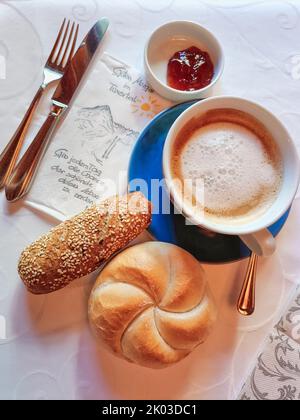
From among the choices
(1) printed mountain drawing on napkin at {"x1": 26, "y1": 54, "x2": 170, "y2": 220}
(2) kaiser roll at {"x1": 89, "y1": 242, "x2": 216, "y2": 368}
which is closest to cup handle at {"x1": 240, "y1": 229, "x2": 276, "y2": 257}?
(2) kaiser roll at {"x1": 89, "y1": 242, "x2": 216, "y2": 368}

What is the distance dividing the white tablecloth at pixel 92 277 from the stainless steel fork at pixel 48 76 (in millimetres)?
23

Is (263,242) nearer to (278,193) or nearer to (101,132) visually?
(278,193)

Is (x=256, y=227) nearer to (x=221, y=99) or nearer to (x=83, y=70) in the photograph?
(x=221, y=99)

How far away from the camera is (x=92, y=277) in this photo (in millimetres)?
946

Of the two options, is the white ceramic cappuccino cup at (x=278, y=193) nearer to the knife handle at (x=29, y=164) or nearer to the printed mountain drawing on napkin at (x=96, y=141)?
the printed mountain drawing on napkin at (x=96, y=141)

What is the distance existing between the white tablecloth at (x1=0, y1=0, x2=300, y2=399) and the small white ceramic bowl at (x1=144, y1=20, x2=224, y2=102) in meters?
0.05

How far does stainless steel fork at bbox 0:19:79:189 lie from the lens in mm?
959

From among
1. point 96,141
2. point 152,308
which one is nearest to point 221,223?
point 152,308

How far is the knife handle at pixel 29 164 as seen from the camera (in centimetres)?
95

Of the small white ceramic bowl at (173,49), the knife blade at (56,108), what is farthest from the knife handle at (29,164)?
the small white ceramic bowl at (173,49)

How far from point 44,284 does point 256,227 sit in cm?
40

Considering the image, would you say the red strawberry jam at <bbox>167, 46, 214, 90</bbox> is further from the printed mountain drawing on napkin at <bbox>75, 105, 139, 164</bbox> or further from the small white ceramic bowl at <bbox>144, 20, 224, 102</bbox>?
the printed mountain drawing on napkin at <bbox>75, 105, 139, 164</bbox>

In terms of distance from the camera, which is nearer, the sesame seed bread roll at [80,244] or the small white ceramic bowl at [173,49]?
the sesame seed bread roll at [80,244]
